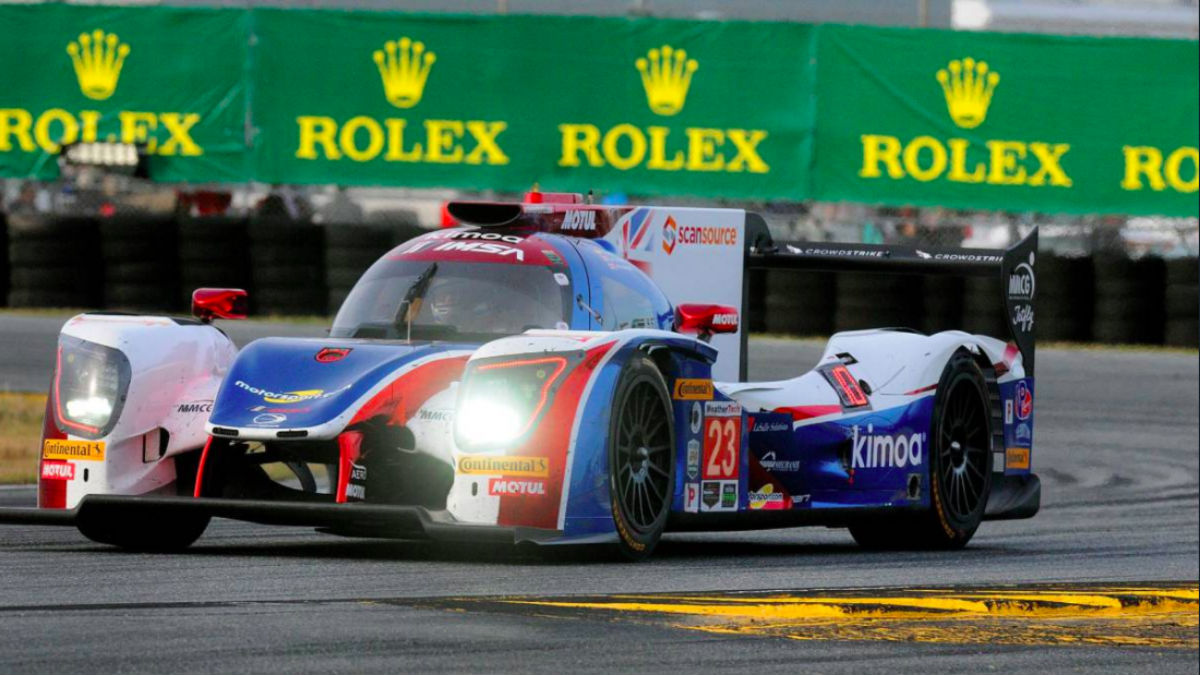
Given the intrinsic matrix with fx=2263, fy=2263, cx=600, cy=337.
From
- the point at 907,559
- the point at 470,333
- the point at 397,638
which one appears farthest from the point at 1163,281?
the point at 397,638

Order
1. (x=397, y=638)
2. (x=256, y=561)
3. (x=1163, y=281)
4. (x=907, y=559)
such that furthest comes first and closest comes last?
(x=1163, y=281) < (x=907, y=559) < (x=256, y=561) < (x=397, y=638)

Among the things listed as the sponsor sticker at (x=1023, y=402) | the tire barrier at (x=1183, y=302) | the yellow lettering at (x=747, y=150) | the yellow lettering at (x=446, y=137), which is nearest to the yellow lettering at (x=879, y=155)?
the yellow lettering at (x=747, y=150)

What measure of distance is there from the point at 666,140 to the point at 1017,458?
10026 mm

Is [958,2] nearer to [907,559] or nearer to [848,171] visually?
[848,171]

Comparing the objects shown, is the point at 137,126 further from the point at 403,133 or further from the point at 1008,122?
the point at 1008,122

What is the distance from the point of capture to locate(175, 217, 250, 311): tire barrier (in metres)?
21.0

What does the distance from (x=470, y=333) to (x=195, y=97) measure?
12867 millimetres

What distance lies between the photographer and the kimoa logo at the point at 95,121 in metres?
21.5

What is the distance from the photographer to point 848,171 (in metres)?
20.9

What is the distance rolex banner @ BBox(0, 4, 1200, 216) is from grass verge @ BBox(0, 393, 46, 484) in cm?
477

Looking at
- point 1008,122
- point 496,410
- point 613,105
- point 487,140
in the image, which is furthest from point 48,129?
point 496,410

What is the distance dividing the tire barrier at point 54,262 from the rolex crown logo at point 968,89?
26.4ft

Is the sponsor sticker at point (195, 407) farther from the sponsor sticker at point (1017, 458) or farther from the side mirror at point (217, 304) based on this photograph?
the sponsor sticker at point (1017, 458)

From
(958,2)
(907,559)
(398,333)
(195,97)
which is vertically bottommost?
(907,559)
